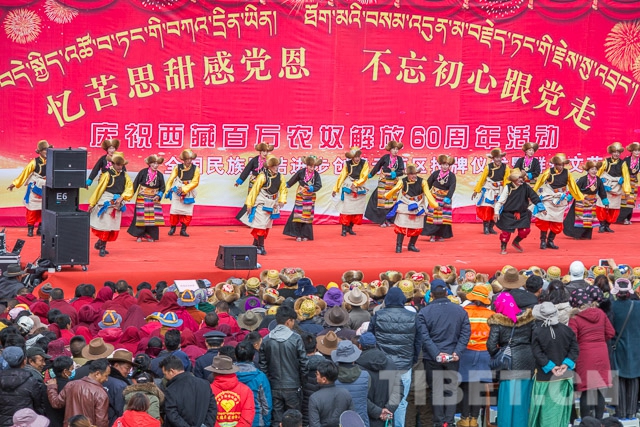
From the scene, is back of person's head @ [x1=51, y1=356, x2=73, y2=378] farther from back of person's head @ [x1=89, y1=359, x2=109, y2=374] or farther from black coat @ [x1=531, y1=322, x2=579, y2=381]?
black coat @ [x1=531, y1=322, x2=579, y2=381]

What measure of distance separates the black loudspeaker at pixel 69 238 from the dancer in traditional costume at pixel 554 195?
6.07m

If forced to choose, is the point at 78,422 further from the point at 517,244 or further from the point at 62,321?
the point at 517,244

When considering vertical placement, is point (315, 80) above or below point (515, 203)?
above

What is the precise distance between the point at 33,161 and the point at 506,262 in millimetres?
6156

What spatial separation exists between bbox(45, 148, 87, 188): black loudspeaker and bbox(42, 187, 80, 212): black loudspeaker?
131mm

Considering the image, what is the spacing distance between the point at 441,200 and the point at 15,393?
9281 mm

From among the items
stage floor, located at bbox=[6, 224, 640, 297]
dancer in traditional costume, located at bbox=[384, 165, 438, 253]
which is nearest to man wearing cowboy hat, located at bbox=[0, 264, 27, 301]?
stage floor, located at bbox=[6, 224, 640, 297]

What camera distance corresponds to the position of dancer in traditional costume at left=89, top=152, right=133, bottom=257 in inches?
514

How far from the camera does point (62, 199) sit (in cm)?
1220

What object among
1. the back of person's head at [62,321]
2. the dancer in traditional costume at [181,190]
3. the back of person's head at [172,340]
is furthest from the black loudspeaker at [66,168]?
the back of person's head at [172,340]

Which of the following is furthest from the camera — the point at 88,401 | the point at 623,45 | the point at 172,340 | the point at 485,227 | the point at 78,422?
the point at 623,45

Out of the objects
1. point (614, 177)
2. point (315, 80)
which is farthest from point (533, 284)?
point (315, 80)

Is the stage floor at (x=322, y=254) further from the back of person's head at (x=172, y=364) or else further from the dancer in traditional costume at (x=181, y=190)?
the back of person's head at (x=172, y=364)

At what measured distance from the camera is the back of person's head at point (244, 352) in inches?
276
